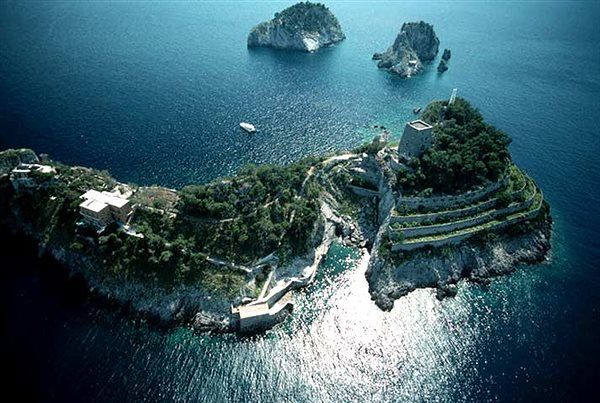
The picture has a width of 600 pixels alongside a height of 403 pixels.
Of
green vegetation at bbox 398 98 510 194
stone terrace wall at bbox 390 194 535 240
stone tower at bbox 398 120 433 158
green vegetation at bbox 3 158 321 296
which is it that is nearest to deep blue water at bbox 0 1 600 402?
green vegetation at bbox 3 158 321 296

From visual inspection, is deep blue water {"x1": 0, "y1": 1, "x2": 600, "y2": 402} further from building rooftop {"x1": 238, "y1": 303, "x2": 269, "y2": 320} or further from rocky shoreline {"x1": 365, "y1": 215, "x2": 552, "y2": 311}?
building rooftop {"x1": 238, "y1": 303, "x2": 269, "y2": 320}

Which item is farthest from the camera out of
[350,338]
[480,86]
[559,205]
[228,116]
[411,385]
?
[480,86]

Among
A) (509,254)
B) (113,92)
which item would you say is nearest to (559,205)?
(509,254)

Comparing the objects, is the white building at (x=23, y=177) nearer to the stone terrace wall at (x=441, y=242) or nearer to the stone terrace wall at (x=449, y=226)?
the stone terrace wall at (x=441, y=242)

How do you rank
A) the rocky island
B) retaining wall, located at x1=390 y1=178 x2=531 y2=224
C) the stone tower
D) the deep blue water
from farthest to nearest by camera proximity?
the stone tower → retaining wall, located at x1=390 y1=178 x2=531 y2=224 → the rocky island → the deep blue water

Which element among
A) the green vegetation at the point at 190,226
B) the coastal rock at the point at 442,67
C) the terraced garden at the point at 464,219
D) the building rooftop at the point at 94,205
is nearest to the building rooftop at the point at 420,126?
the terraced garden at the point at 464,219

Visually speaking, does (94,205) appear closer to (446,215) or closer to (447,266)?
(447,266)

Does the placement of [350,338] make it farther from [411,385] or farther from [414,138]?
[414,138]
